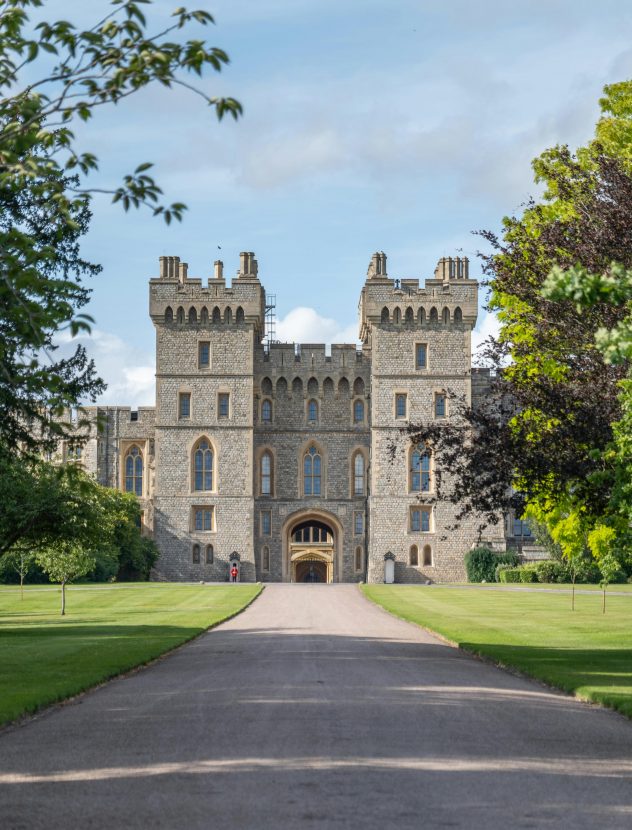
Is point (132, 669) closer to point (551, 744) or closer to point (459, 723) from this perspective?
point (459, 723)

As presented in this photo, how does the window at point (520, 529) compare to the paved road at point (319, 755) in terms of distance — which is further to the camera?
the window at point (520, 529)

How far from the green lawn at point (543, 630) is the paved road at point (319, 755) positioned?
1.14 m

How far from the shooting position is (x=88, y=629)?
32.9 metres

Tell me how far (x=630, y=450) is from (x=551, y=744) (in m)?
6.52

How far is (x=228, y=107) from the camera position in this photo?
31.0 ft

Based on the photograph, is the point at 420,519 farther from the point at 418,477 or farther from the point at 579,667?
the point at 579,667

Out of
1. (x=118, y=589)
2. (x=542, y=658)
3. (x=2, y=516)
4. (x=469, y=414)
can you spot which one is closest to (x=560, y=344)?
(x=469, y=414)

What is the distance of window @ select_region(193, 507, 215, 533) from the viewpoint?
71.5 meters

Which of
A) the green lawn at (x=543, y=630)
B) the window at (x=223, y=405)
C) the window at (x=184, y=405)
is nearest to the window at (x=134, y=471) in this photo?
the window at (x=184, y=405)

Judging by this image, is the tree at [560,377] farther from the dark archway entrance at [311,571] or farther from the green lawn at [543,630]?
the dark archway entrance at [311,571]

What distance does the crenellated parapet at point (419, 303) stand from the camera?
237 feet

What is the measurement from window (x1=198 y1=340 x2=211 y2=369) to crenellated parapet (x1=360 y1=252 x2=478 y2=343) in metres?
9.50

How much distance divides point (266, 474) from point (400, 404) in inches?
355

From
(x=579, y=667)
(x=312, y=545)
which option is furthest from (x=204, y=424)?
(x=579, y=667)
